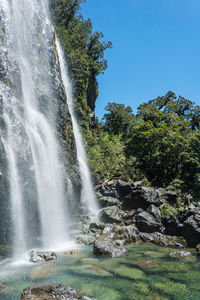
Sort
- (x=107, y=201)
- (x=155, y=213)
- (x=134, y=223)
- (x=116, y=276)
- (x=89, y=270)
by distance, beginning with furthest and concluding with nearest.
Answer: (x=107, y=201)
(x=155, y=213)
(x=134, y=223)
(x=89, y=270)
(x=116, y=276)

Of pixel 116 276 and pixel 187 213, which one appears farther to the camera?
pixel 187 213

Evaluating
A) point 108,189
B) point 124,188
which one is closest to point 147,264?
point 124,188

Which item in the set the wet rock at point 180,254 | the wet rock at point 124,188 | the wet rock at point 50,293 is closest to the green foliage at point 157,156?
the wet rock at point 124,188

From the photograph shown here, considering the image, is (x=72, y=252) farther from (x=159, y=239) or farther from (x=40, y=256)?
(x=159, y=239)

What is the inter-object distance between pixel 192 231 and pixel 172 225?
3.15 meters

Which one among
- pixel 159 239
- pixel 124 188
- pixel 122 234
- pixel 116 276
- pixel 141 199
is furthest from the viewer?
pixel 124 188

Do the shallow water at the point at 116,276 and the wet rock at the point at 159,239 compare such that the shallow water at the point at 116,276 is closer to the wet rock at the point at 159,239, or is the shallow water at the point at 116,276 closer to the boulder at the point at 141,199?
the wet rock at the point at 159,239

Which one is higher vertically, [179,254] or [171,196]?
[171,196]

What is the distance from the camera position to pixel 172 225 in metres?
16.4

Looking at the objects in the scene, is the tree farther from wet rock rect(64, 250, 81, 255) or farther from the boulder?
wet rock rect(64, 250, 81, 255)

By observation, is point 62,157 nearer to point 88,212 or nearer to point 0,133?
point 88,212

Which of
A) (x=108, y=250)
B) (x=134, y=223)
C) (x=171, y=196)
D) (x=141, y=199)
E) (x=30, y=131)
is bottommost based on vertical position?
(x=108, y=250)

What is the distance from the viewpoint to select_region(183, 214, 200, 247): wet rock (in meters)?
13.0

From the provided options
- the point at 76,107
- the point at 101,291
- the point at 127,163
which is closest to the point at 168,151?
the point at 127,163
